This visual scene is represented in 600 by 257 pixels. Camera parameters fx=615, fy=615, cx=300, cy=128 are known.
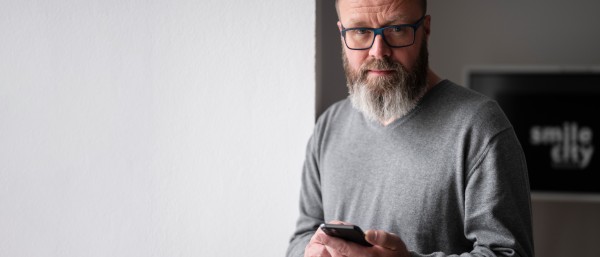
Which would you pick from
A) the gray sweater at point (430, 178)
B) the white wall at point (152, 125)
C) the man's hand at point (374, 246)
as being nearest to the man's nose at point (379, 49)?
the gray sweater at point (430, 178)

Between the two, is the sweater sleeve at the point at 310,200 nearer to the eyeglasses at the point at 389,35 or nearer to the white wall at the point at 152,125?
the white wall at the point at 152,125

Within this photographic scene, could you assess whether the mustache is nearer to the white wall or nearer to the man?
the man

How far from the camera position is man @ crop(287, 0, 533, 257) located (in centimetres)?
124

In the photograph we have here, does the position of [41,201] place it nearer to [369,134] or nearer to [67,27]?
[67,27]

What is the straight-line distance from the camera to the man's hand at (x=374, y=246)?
3.84 ft

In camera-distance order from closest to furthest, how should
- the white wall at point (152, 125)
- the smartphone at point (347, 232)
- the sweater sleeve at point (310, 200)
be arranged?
1. the smartphone at point (347, 232)
2. the sweater sleeve at point (310, 200)
3. the white wall at point (152, 125)

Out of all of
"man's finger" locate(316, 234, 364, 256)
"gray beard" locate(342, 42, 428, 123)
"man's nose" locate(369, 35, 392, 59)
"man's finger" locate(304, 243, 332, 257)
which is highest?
"man's nose" locate(369, 35, 392, 59)

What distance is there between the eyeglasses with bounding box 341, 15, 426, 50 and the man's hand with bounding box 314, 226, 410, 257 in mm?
425

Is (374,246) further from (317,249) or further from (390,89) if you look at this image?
(390,89)

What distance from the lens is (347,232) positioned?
3.78ft

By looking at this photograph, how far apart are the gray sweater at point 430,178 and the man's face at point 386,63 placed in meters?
0.05

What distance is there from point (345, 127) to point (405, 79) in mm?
231

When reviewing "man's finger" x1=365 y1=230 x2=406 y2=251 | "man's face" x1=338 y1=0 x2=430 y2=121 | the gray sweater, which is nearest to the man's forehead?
"man's face" x1=338 y1=0 x2=430 y2=121

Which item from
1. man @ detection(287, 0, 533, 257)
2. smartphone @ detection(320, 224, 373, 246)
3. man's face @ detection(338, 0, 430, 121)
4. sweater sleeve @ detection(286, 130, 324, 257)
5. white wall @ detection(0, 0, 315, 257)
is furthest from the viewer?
white wall @ detection(0, 0, 315, 257)
